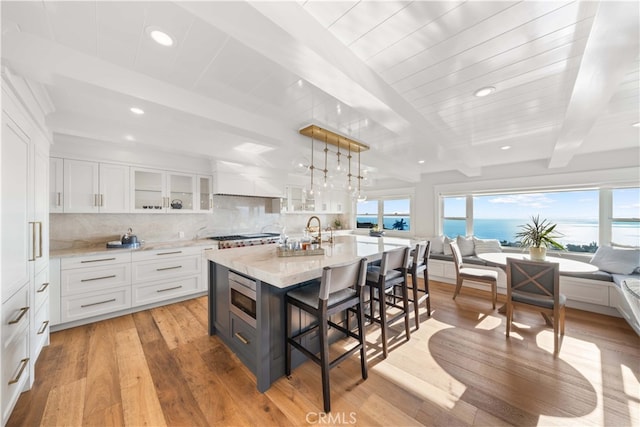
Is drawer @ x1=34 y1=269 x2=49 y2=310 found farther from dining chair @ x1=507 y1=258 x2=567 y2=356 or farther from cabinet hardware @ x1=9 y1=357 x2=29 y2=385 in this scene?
dining chair @ x1=507 y1=258 x2=567 y2=356

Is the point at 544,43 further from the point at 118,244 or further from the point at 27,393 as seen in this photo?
the point at 118,244

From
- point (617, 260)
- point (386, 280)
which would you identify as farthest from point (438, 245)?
point (386, 280)

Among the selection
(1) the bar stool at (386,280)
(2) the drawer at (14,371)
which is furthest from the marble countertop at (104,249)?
(1) the bar stool at (386,280)

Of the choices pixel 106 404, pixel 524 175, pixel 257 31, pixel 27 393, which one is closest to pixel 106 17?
pixel 257 31

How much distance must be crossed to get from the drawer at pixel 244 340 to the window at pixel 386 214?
4.77 m

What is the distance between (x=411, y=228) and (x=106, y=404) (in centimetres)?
558

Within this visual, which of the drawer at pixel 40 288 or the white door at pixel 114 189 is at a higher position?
the white door at pixel 114 189

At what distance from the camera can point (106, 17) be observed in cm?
117

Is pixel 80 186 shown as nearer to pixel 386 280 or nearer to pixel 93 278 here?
pixel 93 278

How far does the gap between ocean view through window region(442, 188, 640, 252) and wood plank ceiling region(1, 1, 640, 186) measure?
193cm

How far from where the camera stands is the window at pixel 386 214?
5973 mm

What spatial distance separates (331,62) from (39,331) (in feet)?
10.6

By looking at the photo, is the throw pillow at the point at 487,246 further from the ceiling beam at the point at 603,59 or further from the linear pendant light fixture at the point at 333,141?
the ceiling beam at the point at 603,59

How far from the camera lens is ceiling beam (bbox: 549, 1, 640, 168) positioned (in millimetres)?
961
